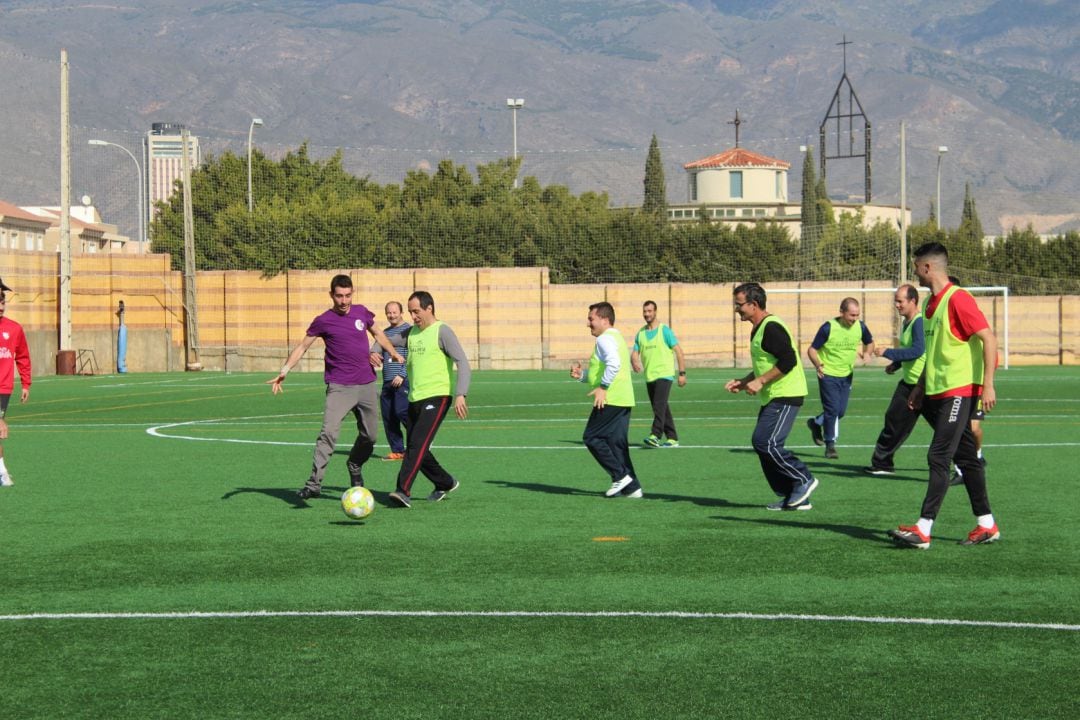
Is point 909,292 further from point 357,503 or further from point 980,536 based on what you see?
point 357,503

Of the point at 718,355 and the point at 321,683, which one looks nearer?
the point at 321,683

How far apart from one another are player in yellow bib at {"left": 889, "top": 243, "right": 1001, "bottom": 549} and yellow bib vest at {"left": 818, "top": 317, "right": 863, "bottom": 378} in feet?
22.3

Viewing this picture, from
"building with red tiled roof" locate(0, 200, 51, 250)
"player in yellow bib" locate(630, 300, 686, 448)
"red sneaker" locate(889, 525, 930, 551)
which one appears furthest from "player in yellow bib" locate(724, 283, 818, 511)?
"building with red tiled roof" locate(0, 200, 51, 250)

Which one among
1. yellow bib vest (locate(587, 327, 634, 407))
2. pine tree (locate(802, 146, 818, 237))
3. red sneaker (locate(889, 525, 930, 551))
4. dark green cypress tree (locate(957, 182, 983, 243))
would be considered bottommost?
red sneaker (locate(889, 525, 930, 551))

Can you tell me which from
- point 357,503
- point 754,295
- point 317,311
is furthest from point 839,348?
point 317,311

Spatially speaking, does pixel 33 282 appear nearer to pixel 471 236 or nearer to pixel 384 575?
pixel 471 236

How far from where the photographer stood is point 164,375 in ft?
137

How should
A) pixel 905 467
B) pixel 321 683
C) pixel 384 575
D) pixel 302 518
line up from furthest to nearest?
pixel 905 467
pixel 302 518
pixel 384 575
pixel 321 683

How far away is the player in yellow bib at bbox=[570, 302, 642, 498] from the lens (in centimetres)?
1414

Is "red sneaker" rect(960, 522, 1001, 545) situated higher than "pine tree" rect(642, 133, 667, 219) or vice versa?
"pine tree" rect(642, 133, 667, 219)

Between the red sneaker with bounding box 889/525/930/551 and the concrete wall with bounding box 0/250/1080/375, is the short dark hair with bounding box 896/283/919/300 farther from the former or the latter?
the concrete wall with bounding box 0/250/1080/375

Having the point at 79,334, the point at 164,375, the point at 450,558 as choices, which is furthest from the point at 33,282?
the point at 450,558

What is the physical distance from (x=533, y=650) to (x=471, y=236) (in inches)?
1867

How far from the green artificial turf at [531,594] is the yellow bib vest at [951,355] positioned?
3.85 ft
